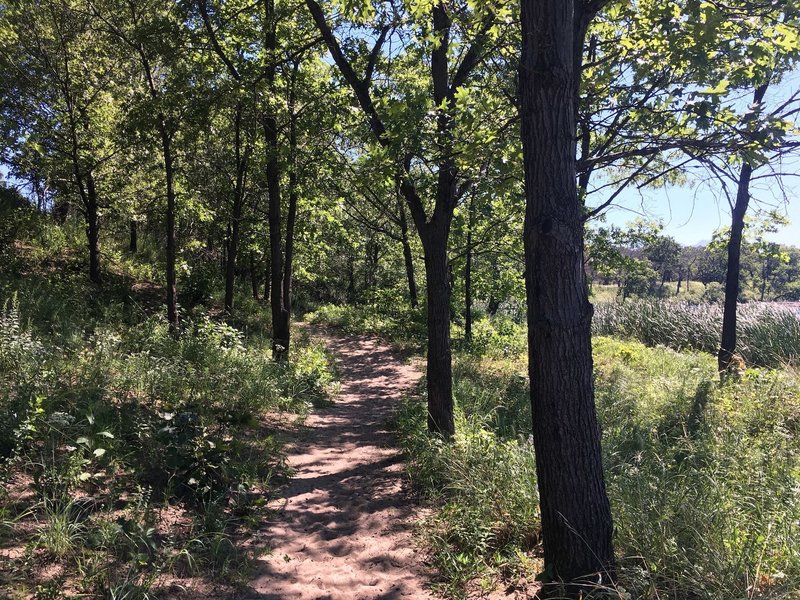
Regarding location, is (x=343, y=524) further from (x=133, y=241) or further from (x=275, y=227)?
(x=133, y=241)

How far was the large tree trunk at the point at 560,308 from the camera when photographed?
271 cm

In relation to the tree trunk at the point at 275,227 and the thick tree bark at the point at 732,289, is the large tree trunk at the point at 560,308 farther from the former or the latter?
the thick tree bark at the point at 732,289

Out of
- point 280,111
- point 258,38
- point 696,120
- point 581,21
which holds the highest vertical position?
point 258,38

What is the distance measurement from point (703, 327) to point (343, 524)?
1334 cm

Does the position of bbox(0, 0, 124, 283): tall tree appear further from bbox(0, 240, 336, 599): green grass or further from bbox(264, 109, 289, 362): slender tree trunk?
bbox(0, 240, 336, 599): green grass

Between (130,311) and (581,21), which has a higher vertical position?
(581,21)

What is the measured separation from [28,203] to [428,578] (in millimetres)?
16491

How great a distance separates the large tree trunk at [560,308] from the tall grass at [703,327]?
26.8ft

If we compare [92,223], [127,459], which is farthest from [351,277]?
[127,459]

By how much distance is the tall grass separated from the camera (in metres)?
10.7

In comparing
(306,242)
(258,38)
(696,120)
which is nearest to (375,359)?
(306,242)

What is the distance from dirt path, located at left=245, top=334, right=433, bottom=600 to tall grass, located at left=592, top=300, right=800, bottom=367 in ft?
25.8

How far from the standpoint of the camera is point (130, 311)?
1108 cm

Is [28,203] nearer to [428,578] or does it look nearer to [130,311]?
[130,311]
